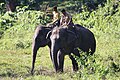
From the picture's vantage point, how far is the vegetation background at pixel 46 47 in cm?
964

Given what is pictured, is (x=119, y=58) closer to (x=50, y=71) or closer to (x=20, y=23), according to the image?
(x=50, y=71)

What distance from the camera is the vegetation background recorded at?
964 cm

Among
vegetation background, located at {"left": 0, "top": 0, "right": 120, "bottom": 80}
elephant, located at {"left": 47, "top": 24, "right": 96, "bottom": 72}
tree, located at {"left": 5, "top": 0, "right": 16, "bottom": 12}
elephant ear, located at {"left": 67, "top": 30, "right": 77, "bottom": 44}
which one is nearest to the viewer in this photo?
vegetation background, located at {"left": 0, "top": 0, "right": 120, "bottom": 80}

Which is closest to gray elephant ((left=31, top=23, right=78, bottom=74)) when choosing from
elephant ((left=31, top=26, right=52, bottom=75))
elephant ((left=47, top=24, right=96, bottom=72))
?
elephant ((left=31, top=26, right=52, bottom=75))

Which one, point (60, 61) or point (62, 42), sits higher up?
point (62, 42)

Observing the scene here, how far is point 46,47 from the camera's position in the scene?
1922 centimetres

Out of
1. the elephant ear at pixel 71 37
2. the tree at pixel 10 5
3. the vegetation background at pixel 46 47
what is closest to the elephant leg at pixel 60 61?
Answer: the vegetation background at pixel 46 47

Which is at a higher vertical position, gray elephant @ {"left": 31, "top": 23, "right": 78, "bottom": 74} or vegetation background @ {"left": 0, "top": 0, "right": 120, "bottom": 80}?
gray elephant @ {"left": 31, "top": 23, "right": 78, "bottom": 74}

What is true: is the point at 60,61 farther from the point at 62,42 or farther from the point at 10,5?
the point at 10,5

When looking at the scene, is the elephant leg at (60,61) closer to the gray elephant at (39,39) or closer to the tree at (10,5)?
the gray elephant at (39,39)

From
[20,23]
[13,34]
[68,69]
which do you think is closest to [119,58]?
[68,69]

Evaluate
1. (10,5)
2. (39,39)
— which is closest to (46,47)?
(39,39)

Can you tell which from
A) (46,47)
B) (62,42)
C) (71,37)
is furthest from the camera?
(46,47)

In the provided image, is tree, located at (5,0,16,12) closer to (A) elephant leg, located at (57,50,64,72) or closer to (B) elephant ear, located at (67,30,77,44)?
(B) elephant ear, located at (67,30,77,44)
